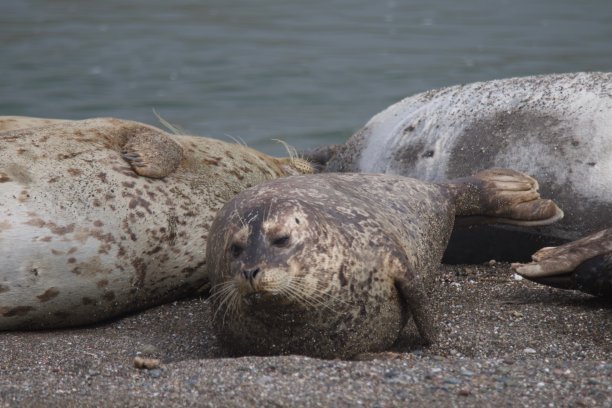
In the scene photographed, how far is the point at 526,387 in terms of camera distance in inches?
139

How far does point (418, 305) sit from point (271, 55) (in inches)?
451

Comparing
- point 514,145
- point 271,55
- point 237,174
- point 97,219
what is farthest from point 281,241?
point 271,55

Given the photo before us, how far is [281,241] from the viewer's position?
3979 mm

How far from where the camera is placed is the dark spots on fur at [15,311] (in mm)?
4707

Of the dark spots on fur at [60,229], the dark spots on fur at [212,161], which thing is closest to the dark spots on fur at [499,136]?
the dark spots on fur at [212,161]

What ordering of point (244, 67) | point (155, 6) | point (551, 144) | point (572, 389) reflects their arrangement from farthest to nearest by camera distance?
point (155, 6) < point (244, 67) < point (551, 144) < point (572, 389)

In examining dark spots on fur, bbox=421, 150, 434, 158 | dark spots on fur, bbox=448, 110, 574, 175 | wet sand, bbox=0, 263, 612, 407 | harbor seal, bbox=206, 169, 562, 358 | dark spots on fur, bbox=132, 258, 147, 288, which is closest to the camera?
wet sand, bbox=0, 263, 612, 407

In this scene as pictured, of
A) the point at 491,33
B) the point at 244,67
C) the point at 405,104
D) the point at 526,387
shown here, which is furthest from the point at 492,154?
the point at 491,33

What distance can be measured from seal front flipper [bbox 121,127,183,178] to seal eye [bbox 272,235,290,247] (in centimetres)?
133

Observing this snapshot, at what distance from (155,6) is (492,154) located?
14396 millimetres

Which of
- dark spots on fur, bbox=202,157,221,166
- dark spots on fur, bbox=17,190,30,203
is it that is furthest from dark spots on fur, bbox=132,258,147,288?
dark spots on fur, bbox=202,157,221,166

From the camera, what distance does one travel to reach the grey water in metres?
13.1

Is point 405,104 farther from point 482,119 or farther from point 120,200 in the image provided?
point 120,200

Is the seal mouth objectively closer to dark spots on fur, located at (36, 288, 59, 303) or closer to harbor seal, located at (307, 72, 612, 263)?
dark spots on fur, located at (36, 288, 59, 303)
